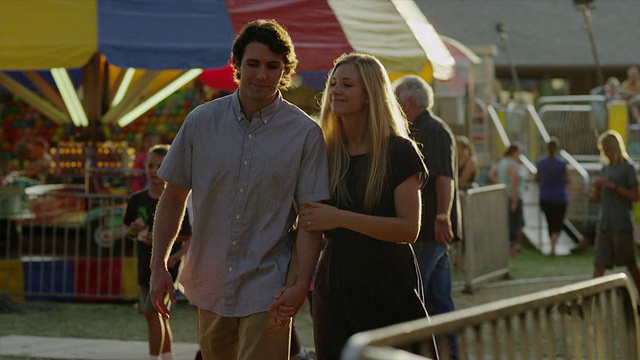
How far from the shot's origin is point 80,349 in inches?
398

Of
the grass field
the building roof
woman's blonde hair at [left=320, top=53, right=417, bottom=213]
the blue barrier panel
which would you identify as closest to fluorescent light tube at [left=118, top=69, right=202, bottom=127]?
the blue barrier panel

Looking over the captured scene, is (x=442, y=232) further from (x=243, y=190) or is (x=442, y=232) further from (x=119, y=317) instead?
(x=119, y=317)

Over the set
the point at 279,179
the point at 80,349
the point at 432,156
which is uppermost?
the point at 432,156

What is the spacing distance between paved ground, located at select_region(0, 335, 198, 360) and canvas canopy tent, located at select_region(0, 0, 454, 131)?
2.39 m

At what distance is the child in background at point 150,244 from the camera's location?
8.43 m

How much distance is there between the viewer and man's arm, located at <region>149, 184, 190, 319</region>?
5043mm

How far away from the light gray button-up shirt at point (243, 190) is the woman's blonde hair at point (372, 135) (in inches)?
5.3

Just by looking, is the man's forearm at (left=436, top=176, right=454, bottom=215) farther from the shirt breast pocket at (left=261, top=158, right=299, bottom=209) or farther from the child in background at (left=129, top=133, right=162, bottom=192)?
the child in background at (left=129, top=133, right=162, bottom=192)

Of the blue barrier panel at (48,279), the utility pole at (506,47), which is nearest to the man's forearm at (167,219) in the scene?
the blue barrier panel at (48,279)

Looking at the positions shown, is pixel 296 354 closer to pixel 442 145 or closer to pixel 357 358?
pixel 442 145

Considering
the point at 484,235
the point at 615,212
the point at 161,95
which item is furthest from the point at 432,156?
the point at 161,95

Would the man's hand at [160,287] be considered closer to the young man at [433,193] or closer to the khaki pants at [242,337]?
the khaki pants at [242,337]

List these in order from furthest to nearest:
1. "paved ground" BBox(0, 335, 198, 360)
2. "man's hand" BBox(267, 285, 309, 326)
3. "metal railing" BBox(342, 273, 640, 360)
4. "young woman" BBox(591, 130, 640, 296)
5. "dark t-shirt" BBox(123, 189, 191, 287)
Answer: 1. "young woman" BBox(591, 130, 640, 296)
2. "paved ground" BBox(0, 335, 198, 360)
3. "dark t-shirt" BBox(123, 189, 191, 287)
4. "man's hand" BBox(267, 285, 309, 326)
5. "metal railing" BBox(342, 273, 640, 360)

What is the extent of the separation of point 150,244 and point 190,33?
3.58 meters
